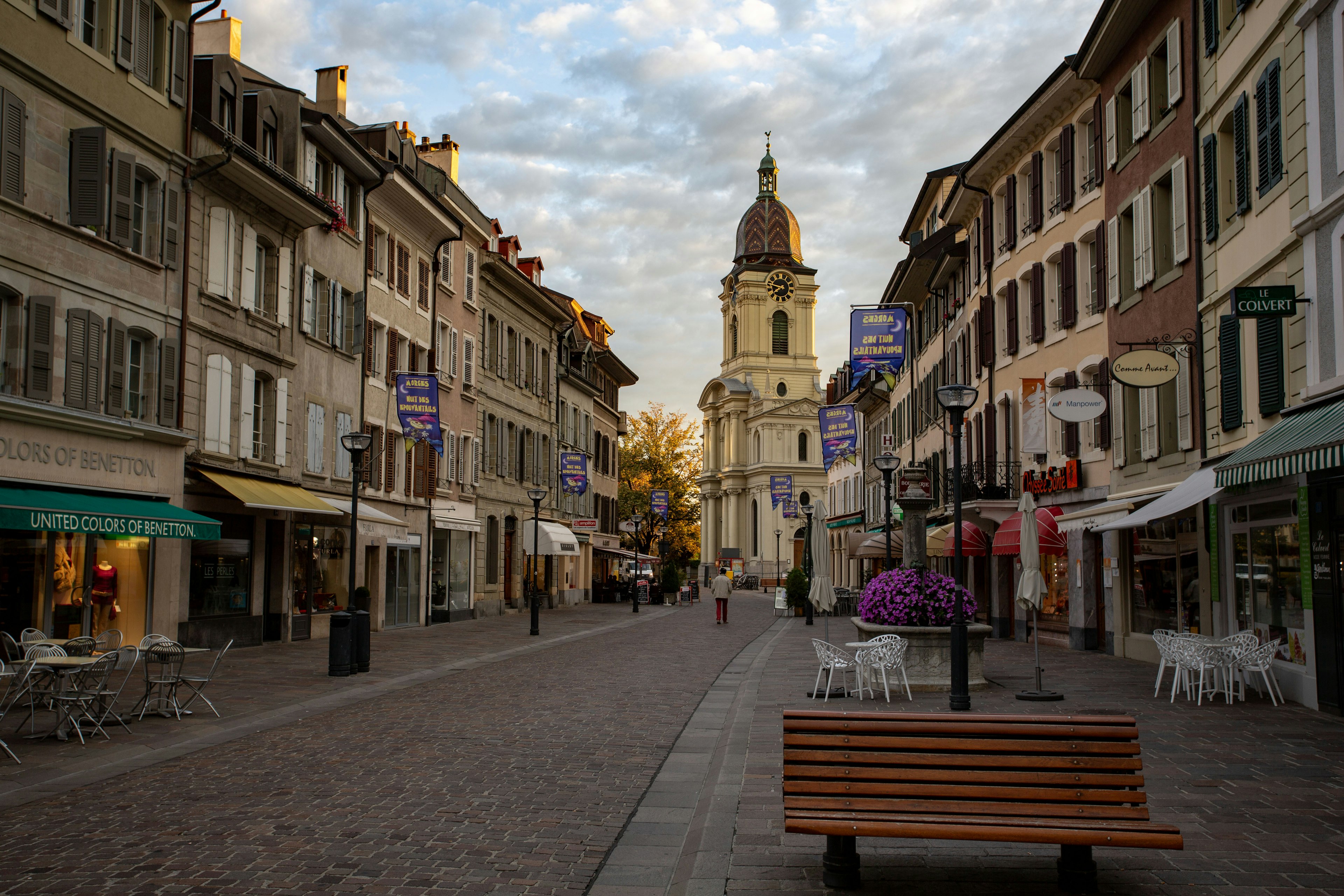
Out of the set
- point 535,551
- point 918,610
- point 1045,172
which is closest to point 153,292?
point 918,610

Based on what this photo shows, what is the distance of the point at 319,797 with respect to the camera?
27.3 ft

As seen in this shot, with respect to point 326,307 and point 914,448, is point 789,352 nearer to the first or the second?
point 914,448

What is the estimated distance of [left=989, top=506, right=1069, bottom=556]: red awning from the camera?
74.2 ft

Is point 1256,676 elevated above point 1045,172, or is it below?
below

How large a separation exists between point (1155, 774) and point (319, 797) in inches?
242

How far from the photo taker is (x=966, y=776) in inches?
217

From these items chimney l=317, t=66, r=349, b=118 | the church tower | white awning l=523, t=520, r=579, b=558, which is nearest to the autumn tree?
the church tower

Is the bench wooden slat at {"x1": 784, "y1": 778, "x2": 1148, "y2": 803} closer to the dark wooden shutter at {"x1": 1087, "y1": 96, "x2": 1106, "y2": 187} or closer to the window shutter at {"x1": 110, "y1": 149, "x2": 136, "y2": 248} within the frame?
the window shutter at {"x1": 110, "y1": 149, "x2": 136, "y2": 248}

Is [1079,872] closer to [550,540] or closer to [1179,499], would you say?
[1179,499]

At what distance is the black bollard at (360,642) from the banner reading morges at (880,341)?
1389 cm

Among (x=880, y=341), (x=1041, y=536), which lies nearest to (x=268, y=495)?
(x=880, y=341)

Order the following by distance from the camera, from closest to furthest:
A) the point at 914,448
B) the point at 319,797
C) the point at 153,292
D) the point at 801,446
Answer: the point at 319,797 → the point at 153,292 → the point at 914,448 → the point at 801,446

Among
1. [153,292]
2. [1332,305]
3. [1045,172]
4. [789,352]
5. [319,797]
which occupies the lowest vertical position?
[319,797]

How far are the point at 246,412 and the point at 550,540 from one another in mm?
20273
